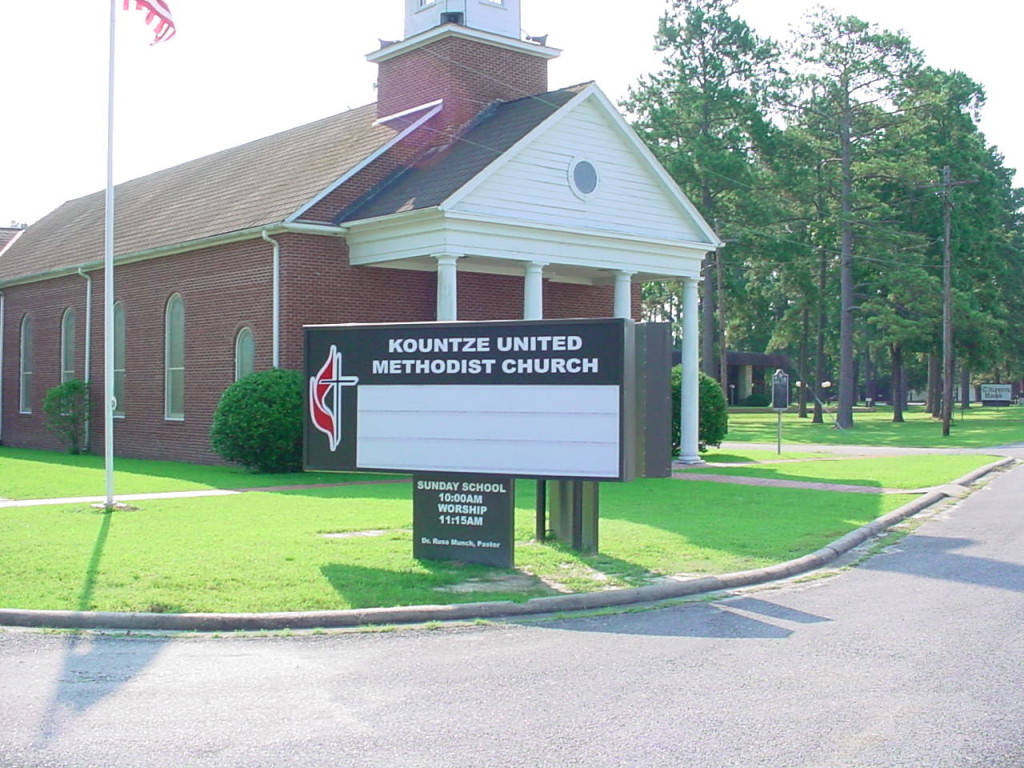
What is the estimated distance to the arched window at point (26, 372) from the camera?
33719 millimetres

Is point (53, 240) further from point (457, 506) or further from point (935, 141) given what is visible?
point (935, 141)

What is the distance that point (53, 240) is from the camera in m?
35.4

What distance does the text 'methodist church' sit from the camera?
22859mm

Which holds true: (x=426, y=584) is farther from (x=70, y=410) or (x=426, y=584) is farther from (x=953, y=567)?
(x=70, y=410)

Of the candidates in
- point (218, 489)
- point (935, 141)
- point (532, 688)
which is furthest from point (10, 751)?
point (935, 141)

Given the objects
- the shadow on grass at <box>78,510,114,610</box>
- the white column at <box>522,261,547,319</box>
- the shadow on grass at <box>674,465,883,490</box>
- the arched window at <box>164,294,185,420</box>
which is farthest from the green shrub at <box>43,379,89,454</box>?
the shadow on grass at <box>78,510,114,610</box>

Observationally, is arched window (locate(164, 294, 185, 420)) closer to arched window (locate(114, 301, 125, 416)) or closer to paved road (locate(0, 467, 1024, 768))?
arched window (locate(114, 301, 125, 416))

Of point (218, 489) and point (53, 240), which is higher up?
point (53, 240)

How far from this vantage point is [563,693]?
22.2 feet

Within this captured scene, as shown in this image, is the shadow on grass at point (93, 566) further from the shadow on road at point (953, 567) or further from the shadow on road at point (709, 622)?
the shadow on road at point (953, 567)

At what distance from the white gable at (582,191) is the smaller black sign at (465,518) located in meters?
10.6

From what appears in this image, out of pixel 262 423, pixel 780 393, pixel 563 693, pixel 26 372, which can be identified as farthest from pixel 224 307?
pixel 563 693

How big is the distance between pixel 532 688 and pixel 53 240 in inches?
1276

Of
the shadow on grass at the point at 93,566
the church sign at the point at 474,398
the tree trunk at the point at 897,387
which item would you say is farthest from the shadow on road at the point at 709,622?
the tree trunk at the point at 897,387
